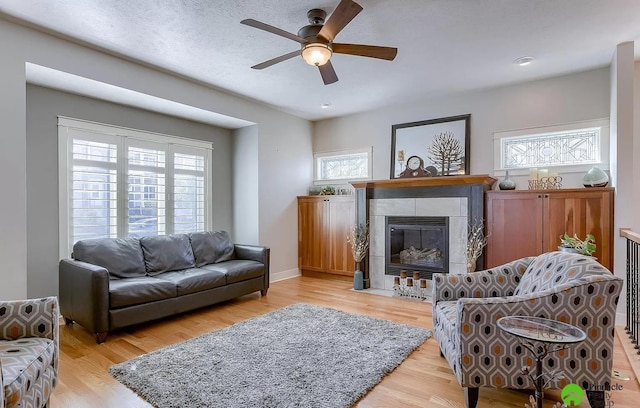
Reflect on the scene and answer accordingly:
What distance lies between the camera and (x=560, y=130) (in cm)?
428

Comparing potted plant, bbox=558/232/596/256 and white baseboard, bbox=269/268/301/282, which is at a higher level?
potted plant, bbox=558/232/596/256

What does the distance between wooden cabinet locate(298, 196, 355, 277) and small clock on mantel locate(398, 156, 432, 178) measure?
94cm

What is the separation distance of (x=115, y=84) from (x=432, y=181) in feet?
13.2

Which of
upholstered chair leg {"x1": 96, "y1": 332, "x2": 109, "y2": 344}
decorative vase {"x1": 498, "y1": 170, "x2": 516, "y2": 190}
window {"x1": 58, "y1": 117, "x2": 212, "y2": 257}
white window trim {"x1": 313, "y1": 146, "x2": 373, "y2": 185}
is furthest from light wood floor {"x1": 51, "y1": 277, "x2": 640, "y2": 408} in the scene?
white window trim {"x1": 313, "y1": 146, "x2": 373, "y2": 185}

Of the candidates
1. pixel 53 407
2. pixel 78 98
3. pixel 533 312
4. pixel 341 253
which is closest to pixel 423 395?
pixel 533 312

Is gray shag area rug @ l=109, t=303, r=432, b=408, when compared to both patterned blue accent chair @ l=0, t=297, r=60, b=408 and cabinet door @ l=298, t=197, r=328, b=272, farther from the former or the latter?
cabinet door @ l=298, t=197, r=328, b=272

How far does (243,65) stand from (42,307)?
2.97 metres

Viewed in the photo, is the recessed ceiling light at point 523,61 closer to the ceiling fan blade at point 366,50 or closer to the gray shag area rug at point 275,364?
the ceiling fan blade at point 366,50

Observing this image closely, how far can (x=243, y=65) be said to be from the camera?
389 centimetres

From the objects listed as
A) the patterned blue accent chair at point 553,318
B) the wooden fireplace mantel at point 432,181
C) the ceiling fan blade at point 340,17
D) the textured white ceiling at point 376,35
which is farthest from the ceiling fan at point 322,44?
the wooden fireplace mantel at point 432,181

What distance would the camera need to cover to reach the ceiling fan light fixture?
2.75 metres

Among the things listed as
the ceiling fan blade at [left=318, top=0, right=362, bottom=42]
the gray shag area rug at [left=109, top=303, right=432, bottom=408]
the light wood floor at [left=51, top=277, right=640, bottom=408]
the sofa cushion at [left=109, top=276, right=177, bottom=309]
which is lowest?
the light wood floor at [left=51, top=277, right=640, bottom=408]

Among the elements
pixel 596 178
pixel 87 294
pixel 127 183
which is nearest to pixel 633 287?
pixel 596 178

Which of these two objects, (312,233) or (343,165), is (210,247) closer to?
(312,233)
